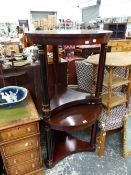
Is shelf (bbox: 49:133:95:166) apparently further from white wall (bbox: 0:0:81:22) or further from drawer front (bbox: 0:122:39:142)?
white wall (bbox: 0:0:81:22)

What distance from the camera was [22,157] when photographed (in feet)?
3.75

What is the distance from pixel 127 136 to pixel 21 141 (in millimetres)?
969

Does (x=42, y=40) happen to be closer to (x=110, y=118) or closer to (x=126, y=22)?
(x=110, y=118)

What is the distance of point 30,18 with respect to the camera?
6.30m

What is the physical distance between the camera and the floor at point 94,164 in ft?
4.38

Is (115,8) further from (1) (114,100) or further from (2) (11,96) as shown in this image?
(2) (11,96)

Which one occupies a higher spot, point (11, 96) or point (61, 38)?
point (61, 38)

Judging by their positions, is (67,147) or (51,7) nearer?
(67,147)

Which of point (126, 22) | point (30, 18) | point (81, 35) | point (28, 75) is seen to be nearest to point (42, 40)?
point (81, 35)

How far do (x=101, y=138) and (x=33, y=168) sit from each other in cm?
65

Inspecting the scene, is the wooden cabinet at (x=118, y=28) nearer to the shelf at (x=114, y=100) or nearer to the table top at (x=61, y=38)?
the shelf at (x=114, y=100)

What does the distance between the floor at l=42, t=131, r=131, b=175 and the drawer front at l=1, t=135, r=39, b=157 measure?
385mm

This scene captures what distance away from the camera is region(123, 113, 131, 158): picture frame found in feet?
4.65

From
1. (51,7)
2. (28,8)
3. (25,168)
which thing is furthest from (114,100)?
(51,7)
